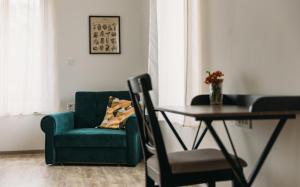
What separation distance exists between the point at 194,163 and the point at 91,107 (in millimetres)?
3406

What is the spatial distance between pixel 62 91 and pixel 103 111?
0.79 m

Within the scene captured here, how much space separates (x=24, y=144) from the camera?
5.41 meters

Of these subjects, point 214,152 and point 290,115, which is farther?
point 214,152

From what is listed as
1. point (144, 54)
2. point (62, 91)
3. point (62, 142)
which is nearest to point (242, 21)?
point (62, 142)

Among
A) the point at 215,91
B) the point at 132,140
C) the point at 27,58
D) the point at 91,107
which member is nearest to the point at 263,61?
the point at 215,91

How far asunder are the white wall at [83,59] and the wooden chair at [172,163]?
3509 mm

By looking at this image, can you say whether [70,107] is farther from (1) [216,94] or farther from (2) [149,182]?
(2) [149,182]

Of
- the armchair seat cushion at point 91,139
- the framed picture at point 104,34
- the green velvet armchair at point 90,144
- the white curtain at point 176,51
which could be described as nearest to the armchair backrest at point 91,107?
the green velvet armchair at point 90,144

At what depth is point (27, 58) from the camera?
17.4 ft

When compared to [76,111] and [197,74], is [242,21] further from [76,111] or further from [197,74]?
[76,111]

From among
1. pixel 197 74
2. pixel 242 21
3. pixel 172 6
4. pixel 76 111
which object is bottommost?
pixel 76 111

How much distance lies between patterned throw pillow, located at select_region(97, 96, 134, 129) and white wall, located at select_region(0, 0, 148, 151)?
2.21 ft

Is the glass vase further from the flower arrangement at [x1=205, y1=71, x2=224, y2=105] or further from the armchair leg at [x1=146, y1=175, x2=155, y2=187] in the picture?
the armchair leg at [x1=146, y1=175, x2=155, y2=187]

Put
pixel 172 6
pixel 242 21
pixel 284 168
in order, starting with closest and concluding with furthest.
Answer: pixel 284 168 < pixel 242 21 < pixel 172 6
